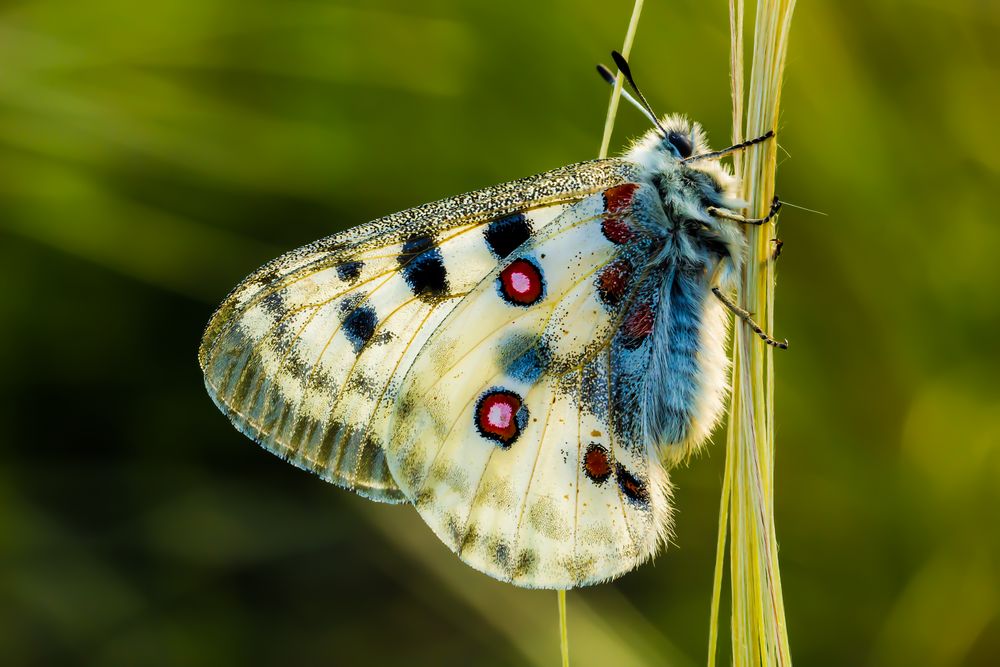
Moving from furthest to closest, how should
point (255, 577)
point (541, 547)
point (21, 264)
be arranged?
point (255, 577) < point (21, 264) < point (541, 547)

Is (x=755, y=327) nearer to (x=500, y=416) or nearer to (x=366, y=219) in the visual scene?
(x=500, y=416)

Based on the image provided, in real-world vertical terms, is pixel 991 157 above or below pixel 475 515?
above

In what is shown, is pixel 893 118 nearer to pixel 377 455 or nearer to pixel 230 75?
pixel 377 455

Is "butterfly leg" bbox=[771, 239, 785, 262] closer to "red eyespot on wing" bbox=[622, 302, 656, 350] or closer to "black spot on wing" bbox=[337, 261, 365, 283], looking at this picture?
"red eyespot on wing" bbox=[622, 302, 656, 350]

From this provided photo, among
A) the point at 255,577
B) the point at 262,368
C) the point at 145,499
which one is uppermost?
the point at 145,499

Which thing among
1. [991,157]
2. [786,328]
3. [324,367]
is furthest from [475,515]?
[991,157]

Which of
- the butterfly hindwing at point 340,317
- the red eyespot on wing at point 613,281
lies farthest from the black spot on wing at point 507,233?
the red eyespot on wing at point 613,281

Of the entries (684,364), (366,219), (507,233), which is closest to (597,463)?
(684,364)

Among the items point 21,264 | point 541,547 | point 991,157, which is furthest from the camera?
point 21,264
